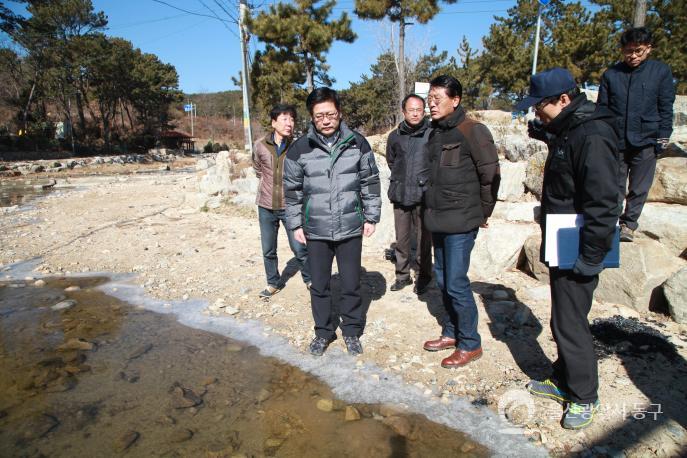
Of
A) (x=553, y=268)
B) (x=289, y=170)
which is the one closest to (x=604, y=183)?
(x=553, y=268)

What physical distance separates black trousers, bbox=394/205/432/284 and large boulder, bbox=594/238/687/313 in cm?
157

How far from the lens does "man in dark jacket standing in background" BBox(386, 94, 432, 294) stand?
4.14 m

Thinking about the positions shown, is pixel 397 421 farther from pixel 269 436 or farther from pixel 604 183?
pixel 604 183

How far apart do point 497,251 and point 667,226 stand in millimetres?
1559

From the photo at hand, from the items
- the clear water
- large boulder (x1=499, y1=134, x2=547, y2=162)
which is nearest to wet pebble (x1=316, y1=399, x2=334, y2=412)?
the clear water

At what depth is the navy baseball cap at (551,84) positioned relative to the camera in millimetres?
2033

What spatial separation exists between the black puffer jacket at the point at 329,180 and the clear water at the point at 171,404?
3.53 ft

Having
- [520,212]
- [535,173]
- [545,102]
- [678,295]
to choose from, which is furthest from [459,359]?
[535,173]

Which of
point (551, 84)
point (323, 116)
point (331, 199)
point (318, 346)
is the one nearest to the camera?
point (551, 84)

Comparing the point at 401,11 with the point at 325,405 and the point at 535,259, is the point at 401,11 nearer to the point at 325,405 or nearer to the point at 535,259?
the point at 535,259

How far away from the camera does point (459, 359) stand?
293 cm

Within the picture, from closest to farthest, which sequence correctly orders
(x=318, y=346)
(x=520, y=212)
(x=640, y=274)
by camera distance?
(x=318, y=346), (x=640, y=274), (x=520, y=212)

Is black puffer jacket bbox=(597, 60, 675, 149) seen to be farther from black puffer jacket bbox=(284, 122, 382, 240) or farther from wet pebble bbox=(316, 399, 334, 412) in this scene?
wet pebble bbox=(316, 399, 334, 412)

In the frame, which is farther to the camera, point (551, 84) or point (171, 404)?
point (171, 404)
